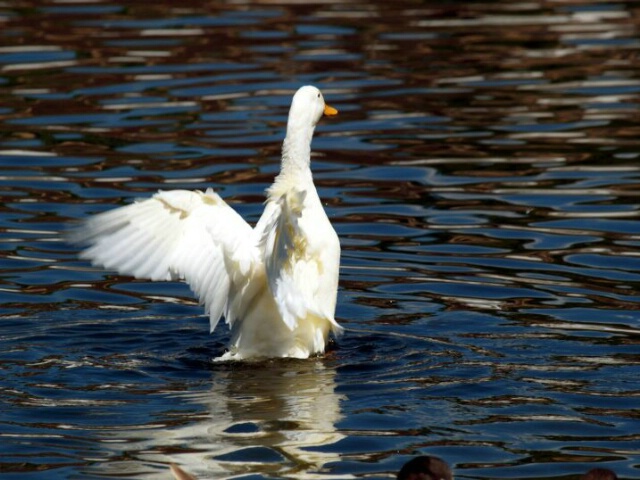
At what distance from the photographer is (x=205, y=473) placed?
6.82 meters

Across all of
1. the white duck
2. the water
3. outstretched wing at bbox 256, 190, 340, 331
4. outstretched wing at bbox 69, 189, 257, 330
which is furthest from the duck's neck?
the water

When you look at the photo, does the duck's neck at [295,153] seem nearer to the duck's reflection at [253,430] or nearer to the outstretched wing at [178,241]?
the outstretched wing at [178,241]

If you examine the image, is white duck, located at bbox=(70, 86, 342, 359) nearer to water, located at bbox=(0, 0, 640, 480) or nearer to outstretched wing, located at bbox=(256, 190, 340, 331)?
outstretched wing, located at bbox=(256, 190, 340, 331)

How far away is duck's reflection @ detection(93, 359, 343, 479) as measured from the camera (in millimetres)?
6949

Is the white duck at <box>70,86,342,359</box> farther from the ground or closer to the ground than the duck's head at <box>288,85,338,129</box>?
closer to the ground

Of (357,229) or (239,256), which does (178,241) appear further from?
(357,229)

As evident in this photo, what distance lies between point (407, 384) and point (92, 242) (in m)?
2.11

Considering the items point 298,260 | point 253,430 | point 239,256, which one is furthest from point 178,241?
point 253,430

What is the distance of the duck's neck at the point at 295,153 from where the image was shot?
896cm

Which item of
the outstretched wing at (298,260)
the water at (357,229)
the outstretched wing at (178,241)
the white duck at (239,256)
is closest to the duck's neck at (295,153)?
the white duck at (239,256)

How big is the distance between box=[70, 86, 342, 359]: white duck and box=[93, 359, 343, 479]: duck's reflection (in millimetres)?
304

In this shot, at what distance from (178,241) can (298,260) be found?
2.37 ft

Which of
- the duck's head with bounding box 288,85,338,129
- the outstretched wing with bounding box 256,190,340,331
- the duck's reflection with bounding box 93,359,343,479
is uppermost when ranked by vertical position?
the duck's head with bounding box 288,85,338,129

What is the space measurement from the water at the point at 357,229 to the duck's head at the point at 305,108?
1379 millimetres
